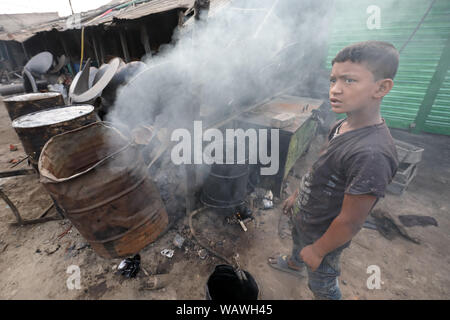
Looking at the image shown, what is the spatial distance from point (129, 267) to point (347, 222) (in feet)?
9.06

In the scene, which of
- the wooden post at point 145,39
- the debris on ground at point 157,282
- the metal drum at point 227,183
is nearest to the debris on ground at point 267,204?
the metal drum at point 227,183

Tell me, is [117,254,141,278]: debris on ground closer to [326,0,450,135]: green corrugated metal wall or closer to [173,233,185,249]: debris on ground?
[173,233,185,249]: debris on ground

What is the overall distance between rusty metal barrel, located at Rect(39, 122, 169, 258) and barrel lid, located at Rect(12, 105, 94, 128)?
714mm

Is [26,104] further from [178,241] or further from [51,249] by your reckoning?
[178,241]

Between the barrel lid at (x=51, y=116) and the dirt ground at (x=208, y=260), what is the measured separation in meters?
1.80

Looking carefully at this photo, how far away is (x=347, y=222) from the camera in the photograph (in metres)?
1.39

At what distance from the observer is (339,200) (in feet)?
5.31

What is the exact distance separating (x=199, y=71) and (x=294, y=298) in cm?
317

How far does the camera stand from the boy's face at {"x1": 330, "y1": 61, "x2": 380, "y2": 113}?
130 cm

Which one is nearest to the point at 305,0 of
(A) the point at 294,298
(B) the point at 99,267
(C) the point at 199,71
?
(C) the point at 199,71

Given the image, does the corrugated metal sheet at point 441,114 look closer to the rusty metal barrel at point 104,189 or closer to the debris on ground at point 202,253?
the debris on ground at point 202,253

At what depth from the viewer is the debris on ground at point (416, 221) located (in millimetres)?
3600

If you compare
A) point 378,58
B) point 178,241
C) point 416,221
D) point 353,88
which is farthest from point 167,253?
point 416,221
